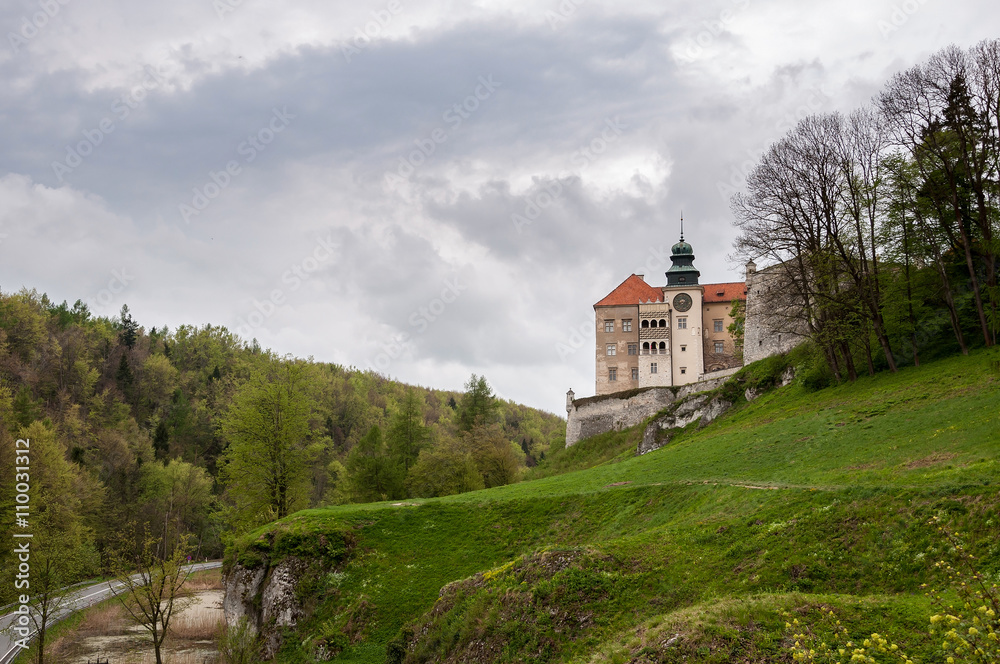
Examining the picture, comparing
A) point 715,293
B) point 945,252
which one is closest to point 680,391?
point 715,293

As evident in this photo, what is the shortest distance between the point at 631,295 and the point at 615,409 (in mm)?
12774

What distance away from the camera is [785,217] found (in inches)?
1487

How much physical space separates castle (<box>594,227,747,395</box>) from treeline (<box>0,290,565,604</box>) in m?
13.7

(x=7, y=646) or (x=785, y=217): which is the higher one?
(x=785, y=217)

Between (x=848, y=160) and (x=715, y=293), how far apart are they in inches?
1310

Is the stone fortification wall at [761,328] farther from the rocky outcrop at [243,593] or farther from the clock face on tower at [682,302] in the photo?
the rocky outcrop at [243,593]

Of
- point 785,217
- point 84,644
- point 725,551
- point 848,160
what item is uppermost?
point 848,160

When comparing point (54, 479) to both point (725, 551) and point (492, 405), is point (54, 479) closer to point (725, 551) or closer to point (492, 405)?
point (492, 405)

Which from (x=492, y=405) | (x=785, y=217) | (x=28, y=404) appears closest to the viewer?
(x=785, y=217)

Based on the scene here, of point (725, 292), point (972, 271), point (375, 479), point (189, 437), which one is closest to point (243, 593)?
point (375, 479)

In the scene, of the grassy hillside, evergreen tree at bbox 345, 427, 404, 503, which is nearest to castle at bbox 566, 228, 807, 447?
evergreen tree at bbox 345, 427, 404, 503

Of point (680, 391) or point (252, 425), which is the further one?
point (680, 391)

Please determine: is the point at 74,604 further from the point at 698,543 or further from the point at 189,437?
the point at 189,437

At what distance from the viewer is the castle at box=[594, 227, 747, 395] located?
6562 cm
